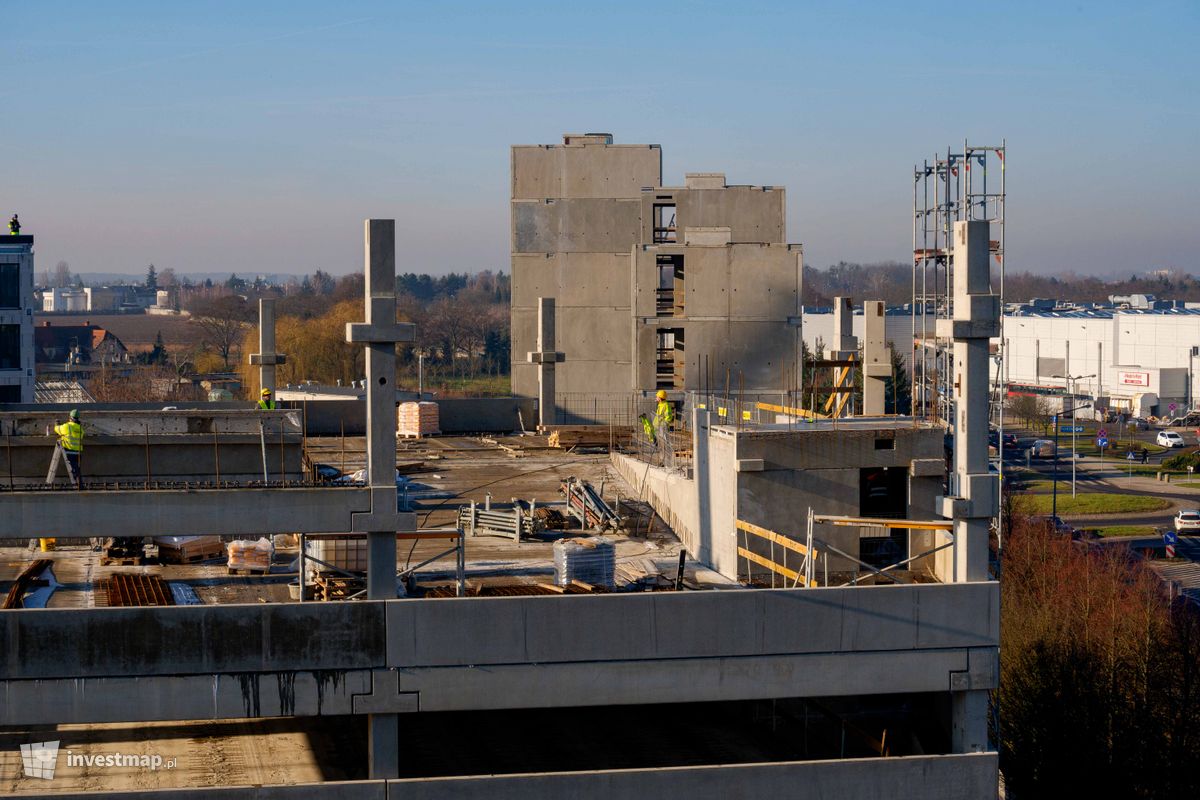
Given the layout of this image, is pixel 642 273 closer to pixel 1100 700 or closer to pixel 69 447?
pixel 1100 700

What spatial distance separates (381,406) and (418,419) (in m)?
18.6

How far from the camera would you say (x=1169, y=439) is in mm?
94000

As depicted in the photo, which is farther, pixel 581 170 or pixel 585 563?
pixel 581 170

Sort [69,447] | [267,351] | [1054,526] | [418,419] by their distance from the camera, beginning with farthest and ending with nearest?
[1054,526] < [418,419] < [267,351] < [69,447]

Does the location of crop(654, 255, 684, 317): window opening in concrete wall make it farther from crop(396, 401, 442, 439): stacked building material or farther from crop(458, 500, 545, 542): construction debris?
crop(458, 500, 545, 542): construction debris

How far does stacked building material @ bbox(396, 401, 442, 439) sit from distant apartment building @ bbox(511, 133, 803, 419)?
1243 cm

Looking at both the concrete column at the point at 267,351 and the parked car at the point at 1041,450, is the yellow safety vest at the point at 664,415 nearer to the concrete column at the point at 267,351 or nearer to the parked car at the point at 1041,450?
the concrete column at the point at 267,351

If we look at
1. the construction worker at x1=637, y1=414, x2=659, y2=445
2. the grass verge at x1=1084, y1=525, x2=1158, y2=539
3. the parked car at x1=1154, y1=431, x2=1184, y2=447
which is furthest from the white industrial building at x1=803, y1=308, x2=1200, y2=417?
the construction worker at x1=637, y1=414, x2=659, y2=445

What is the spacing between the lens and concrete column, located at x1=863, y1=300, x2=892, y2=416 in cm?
2669

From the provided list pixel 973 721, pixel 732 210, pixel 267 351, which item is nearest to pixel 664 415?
pixel 267 351

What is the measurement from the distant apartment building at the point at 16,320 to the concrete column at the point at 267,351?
2339cm

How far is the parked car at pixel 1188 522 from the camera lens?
205ft

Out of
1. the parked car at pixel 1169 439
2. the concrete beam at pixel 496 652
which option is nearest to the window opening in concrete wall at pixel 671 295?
the concrete beam at pixel 496 652

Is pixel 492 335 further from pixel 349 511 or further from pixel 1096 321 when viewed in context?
pixel 349 511
